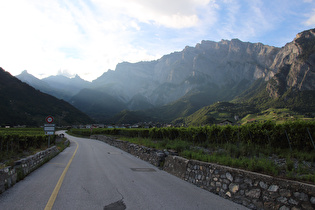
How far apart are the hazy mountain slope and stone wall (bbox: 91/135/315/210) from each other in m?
106

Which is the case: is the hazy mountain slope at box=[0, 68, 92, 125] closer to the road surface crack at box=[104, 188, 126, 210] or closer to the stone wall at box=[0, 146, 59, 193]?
the stone wall at box=[0, 146, 59, 193]

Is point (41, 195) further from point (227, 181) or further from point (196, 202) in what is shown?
point (227, 181)

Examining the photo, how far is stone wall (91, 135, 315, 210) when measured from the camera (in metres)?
4.50

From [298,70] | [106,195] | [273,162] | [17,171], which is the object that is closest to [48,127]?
[17,171]

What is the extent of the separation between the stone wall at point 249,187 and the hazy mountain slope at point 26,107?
349ft

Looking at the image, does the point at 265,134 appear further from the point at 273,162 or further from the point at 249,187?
the point at 249,187

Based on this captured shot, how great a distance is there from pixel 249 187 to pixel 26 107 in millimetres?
137745

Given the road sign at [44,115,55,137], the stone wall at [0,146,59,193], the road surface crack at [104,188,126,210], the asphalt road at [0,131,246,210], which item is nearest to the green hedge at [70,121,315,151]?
the asphalt road at [0,131,246,210]

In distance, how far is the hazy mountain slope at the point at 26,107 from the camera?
329 ft

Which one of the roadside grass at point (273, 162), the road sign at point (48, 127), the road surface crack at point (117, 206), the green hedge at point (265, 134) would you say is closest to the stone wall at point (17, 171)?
the road surface crack at point (117, 206)

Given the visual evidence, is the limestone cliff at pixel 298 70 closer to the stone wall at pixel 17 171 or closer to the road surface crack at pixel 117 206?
the stone wall at pixel 17 171

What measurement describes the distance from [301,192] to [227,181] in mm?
2416

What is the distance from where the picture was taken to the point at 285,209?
4.68m

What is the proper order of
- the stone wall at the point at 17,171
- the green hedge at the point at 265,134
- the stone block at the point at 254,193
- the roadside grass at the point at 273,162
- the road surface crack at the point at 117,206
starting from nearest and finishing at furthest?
the road surface crack at the point at 117,206 < the stone block at the point at 254,193 < the roadside grass at the point at 273,162 < the stone wall at the point at 17,171 < the green hedge at the point at 265,134
